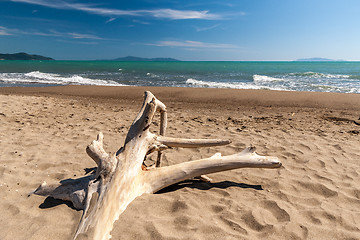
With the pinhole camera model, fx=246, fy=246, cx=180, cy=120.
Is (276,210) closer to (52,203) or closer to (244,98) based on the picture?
(52,203)

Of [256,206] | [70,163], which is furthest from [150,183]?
[70,163]

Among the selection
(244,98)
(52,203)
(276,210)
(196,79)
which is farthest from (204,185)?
(196,79)

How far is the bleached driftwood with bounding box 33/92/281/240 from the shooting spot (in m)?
2.13

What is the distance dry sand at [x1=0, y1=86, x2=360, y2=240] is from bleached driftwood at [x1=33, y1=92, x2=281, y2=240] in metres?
0.12

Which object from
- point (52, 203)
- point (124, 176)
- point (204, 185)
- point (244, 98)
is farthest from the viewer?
point (244, 98)

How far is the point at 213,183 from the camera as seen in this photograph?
330 cm

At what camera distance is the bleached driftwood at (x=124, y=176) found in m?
2.13

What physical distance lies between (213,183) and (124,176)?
1.31m

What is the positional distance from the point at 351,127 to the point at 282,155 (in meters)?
3.28

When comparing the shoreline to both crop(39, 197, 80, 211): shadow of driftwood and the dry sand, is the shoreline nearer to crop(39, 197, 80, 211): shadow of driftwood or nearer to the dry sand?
the dry sand

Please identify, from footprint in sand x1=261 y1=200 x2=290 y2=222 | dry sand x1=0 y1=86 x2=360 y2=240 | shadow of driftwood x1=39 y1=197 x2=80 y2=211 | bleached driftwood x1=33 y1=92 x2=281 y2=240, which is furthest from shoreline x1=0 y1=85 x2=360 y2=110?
shadow of driftwood x1=39 y1=197 x2=80 y2=211

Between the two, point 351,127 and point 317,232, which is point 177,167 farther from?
point 351,127

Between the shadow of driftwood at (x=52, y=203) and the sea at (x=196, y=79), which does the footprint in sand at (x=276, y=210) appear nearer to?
the shadow of driftwood at (x=52, y=203)

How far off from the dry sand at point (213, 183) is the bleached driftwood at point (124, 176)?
12 cm
